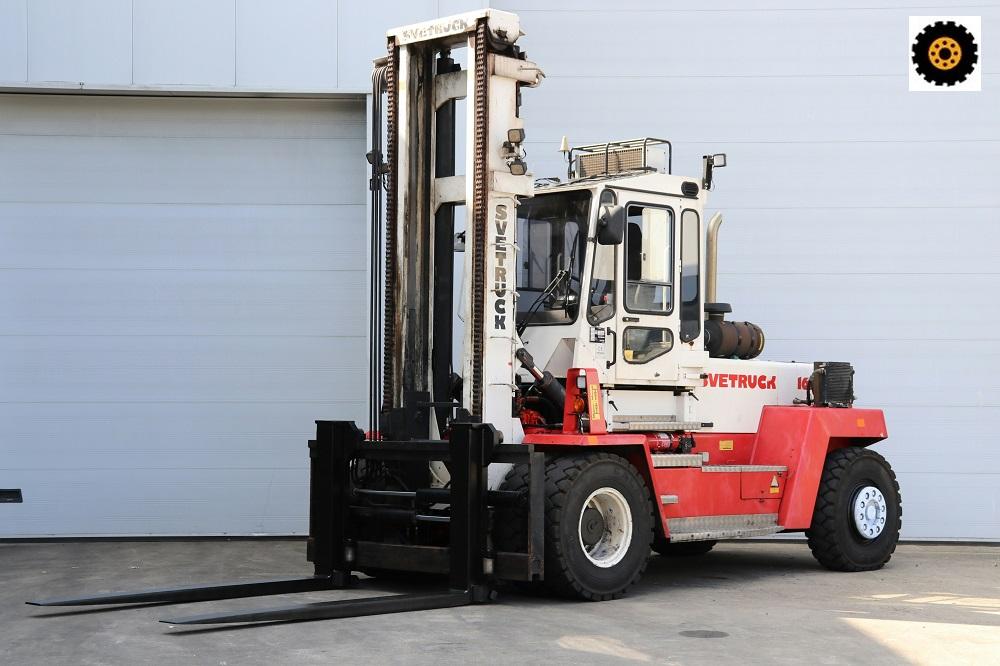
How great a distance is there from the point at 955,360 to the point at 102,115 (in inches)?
342

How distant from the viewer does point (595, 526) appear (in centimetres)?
900

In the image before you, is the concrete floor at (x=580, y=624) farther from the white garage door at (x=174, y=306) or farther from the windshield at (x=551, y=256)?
the windshield at (x=551, y=256)

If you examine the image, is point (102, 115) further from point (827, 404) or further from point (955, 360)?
point (955, 360)

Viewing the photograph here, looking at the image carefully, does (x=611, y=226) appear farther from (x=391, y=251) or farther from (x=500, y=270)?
(x=391, y=251)

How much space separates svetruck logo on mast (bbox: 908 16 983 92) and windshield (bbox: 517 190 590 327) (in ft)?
18.0

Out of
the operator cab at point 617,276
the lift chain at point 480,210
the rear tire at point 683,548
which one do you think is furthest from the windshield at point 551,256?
the rear tire at point 683,548

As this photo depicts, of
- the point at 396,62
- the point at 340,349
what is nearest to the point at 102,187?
the point at 340,349

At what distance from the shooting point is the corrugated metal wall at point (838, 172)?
13.2m

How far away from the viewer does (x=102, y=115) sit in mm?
13109

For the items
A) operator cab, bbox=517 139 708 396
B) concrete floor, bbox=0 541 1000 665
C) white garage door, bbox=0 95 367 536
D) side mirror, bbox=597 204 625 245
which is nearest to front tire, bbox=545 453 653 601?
concrete floor, bbox=0 541 1000 665

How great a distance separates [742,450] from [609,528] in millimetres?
2172

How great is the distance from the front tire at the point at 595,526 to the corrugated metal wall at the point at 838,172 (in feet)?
15.1

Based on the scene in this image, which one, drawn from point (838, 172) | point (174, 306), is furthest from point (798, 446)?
point (174, 306)

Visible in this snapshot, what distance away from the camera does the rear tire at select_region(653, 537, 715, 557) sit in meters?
12.0
